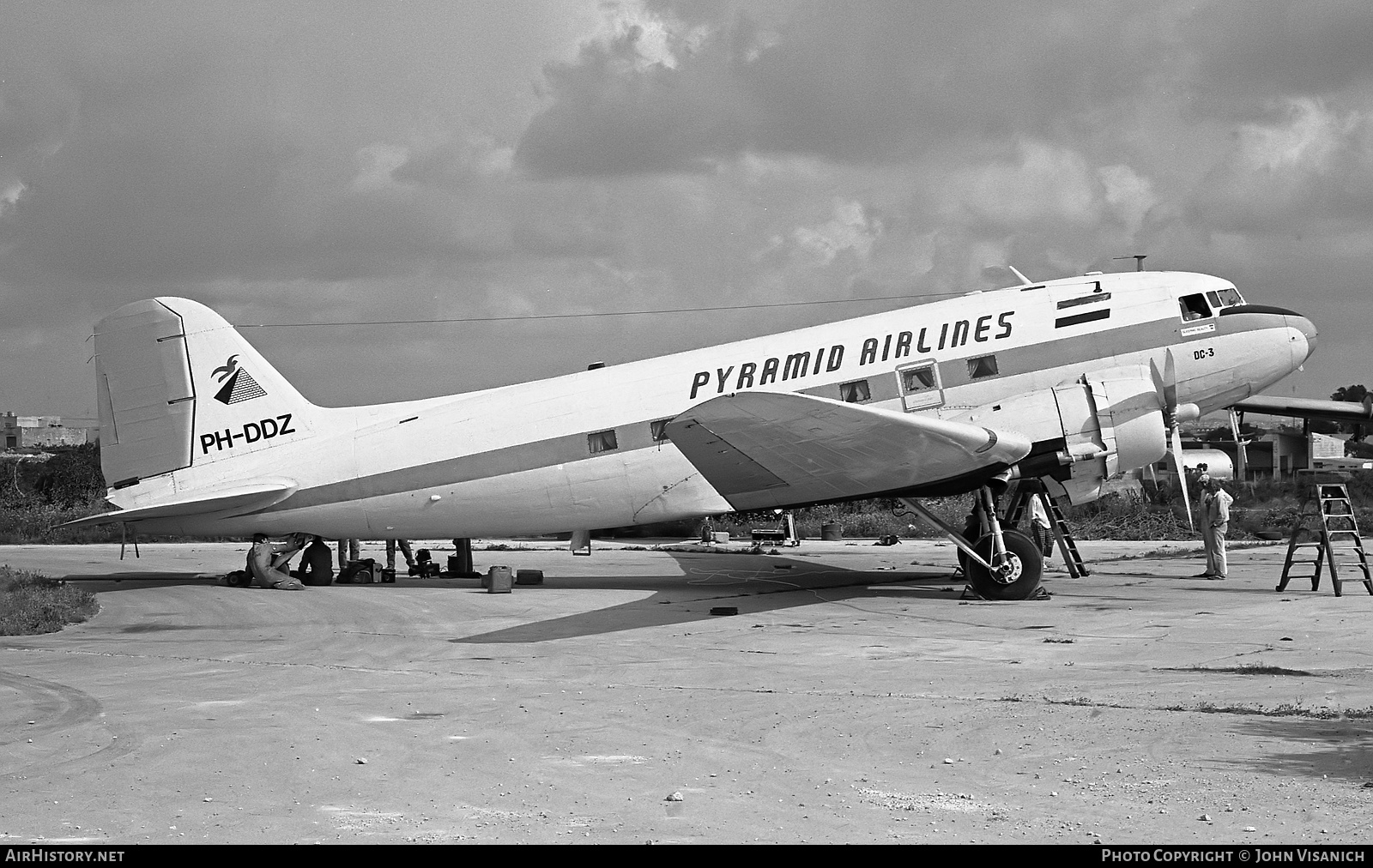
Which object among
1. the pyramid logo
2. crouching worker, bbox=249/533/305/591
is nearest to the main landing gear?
crouching worker, bbox=249/533/305/591

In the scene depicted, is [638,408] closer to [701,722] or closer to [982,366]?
[982,366]

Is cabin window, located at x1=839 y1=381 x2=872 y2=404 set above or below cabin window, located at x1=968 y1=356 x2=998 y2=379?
below

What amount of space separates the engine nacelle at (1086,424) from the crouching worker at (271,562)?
11.1 meters

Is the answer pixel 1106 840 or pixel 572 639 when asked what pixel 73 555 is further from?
pixel 1106 840

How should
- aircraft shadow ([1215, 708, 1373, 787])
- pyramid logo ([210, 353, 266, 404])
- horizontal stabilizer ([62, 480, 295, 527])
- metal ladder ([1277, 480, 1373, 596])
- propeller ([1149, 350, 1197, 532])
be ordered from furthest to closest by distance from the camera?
pyramid logo ([210, 353, 266, 404]), horizontal stabilizer ([62, 480, 295, 527]), propeller ([1149, 350, 1197, 532]), metal ladder ([1277, 480, 1373, 596]), aircraft shadow ([1215, 708, 1373, 787])

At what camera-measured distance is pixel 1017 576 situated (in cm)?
1666

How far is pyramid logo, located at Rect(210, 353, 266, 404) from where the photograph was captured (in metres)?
19.8

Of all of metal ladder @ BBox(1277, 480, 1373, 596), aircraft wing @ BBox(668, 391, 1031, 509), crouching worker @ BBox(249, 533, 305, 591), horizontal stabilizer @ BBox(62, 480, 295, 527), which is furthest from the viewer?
crouching worker @ BBox(249, 533, 305, 591)

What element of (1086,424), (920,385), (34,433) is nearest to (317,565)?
(920,385)

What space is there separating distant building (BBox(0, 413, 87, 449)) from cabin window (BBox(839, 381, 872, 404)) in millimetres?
149141

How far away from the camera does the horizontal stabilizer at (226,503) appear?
62.4 feet

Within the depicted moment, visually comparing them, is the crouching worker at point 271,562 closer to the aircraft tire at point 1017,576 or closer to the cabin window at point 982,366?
the aircraft tire at point 1017,576

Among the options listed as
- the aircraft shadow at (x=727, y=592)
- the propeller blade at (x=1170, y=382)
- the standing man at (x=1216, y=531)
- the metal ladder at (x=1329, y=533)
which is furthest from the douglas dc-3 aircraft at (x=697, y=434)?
the standing man at (x=1216, y=531)

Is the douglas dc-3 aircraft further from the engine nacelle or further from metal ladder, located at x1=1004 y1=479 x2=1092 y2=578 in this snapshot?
metal ladder, located at x1=1004 y1=479 x2=1092 y2=578
